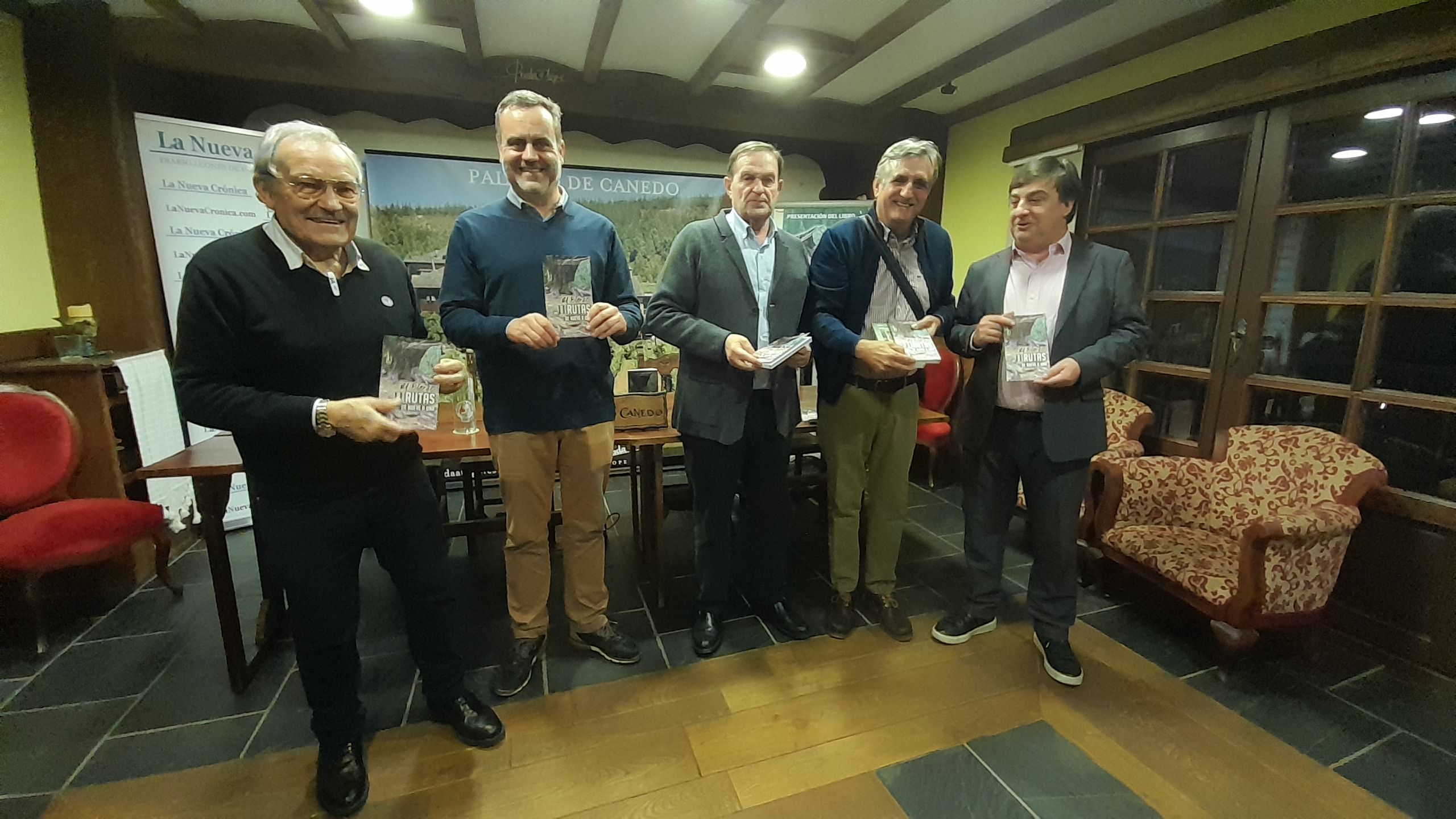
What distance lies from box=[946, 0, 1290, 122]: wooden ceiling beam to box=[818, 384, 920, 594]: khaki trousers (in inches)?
89.7

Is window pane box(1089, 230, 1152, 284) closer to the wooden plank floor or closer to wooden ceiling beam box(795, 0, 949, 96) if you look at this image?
wooden ceiling beam box(795, 0, 949, 96)

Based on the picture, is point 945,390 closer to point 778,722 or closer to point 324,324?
point 778,722

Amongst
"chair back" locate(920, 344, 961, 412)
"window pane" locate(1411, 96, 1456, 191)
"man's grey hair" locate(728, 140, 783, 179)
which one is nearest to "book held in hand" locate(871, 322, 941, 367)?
"man's grey hair" locate(728, 140, 783, 179)

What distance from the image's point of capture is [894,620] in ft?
7.47

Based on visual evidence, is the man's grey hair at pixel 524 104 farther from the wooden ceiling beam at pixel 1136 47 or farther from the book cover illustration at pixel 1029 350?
the wooden ceiling beam at pixel 1136 47

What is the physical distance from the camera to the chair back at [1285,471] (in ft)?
7.09

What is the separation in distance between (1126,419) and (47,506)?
474 centimetres

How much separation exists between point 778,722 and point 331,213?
1815 mm

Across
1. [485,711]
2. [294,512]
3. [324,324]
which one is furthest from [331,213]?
[485,711]

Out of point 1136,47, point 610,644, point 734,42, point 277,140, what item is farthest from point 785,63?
point 610,644

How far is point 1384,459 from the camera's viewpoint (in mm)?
2312

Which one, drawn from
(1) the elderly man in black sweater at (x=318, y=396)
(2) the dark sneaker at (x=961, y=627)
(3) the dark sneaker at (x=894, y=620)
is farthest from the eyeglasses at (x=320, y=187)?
(2) the dark sneaker at (x=961, y=627)

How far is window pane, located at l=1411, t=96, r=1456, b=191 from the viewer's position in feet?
6.90

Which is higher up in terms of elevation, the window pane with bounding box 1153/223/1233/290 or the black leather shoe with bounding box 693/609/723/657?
the window pane with bounding box 1153/223/1233/290
